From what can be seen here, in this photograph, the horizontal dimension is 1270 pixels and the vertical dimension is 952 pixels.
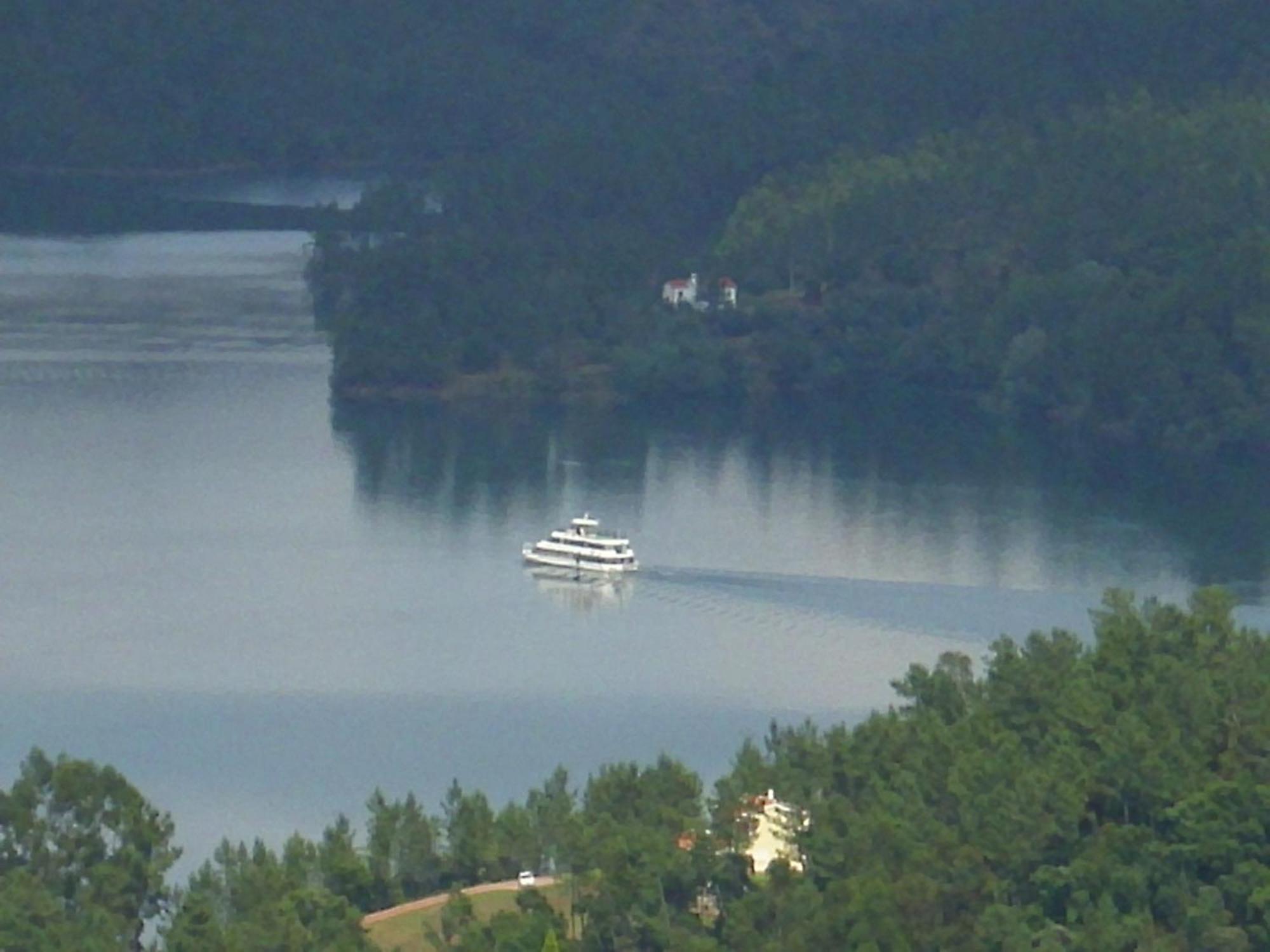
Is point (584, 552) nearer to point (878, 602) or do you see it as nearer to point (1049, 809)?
point (878, 602)

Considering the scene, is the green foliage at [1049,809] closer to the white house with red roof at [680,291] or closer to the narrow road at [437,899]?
the narrow road at [437,899]

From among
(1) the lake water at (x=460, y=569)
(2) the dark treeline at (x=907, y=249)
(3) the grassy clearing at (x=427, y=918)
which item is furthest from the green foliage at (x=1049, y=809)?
(2) the dark treeline at (x=907, y=249)

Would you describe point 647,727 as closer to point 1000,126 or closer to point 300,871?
point 300,871

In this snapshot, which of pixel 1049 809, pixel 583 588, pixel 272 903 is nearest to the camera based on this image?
pixel 272 903

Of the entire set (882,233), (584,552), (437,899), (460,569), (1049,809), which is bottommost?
(437,899)

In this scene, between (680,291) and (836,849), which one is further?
(680,291)

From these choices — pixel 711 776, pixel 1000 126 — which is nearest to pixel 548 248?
pixel 1000 126

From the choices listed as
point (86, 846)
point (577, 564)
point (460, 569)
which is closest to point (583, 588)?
point (577, 564)
